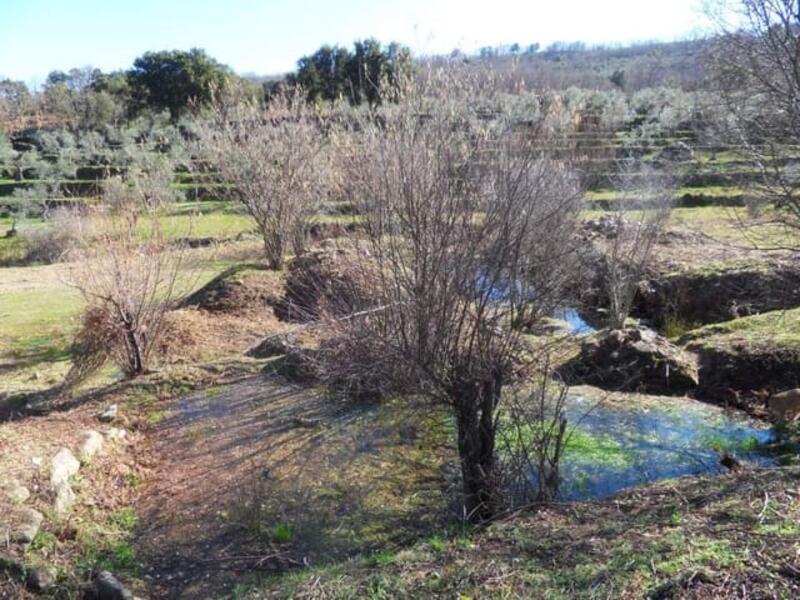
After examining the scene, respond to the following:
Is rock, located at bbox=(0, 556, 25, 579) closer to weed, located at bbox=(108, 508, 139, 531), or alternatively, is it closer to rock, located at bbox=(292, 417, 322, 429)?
weed, located at bbox=(108, 508, 139, 531)

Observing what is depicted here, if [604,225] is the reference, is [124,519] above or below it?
below

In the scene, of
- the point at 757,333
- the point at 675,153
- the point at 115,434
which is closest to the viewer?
the point at 115,434

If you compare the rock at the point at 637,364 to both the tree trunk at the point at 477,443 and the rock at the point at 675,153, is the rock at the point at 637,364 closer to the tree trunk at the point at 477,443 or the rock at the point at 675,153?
the tree trunk at the point at 477,443

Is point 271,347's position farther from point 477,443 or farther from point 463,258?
point 463,258

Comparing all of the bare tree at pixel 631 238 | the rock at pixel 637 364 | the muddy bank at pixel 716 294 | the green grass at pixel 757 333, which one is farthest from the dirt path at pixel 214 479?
the muddy bank at pixel 716 294

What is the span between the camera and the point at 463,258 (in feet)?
15.3

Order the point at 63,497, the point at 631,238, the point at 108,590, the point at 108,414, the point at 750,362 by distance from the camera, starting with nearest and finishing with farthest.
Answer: the point at 108,590 → the point at 63,497 → the point at 108,414 → the point at 750,362 → the point at 631,238

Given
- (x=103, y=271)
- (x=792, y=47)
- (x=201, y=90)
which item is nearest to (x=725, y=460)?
(x=792, y=47)

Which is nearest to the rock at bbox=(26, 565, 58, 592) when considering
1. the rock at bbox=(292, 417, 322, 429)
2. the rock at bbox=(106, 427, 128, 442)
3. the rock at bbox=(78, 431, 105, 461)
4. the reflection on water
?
the rock at bbox=(78, 431, 105, 461)

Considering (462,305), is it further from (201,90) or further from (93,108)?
(93,108)

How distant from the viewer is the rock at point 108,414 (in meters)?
7.67

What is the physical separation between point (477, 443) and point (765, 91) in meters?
4.89

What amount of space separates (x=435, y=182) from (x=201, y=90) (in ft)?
119

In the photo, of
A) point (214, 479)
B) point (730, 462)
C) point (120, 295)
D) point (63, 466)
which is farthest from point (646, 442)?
point (120, 295)
